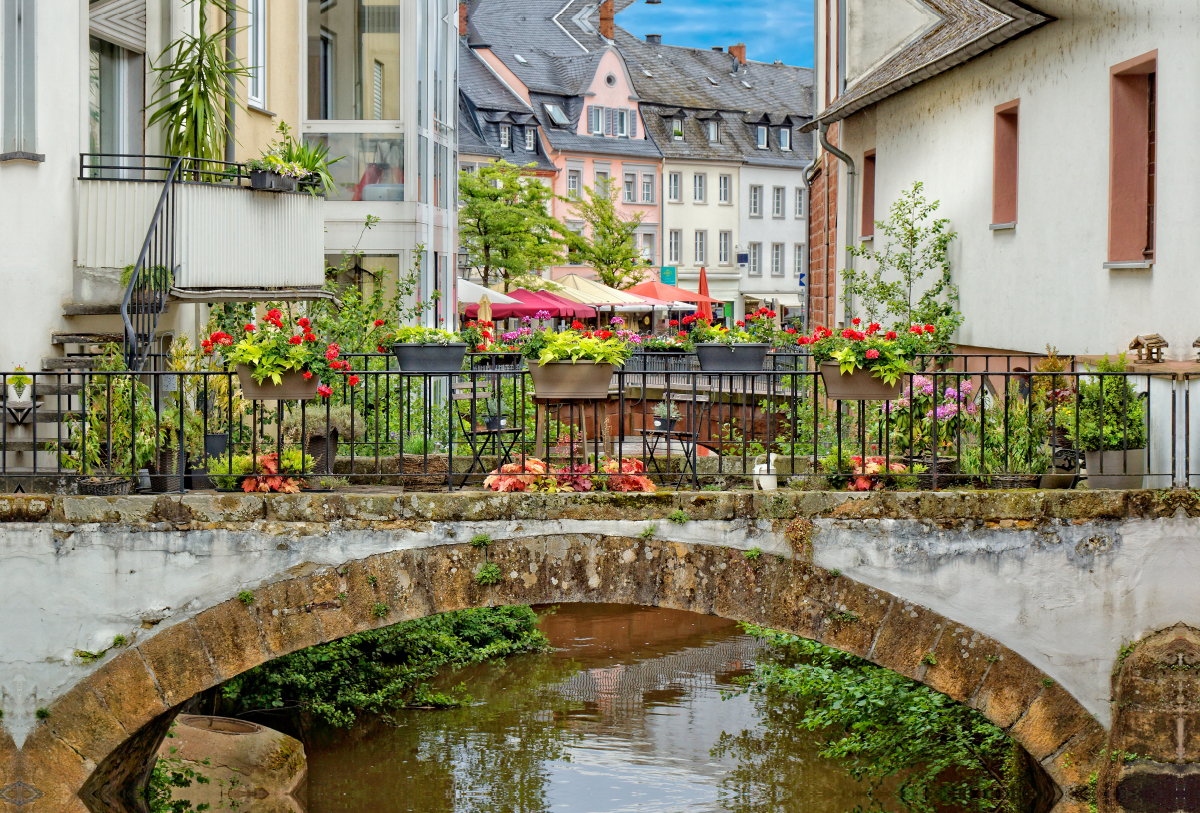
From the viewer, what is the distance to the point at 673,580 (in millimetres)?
7664

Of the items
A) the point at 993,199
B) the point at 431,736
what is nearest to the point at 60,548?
the point at 431,736

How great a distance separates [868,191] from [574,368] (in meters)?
10.0

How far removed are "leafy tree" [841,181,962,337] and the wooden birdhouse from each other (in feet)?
14.5

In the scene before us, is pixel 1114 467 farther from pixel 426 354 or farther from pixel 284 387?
pixel 284 387

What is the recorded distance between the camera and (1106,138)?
10195mm

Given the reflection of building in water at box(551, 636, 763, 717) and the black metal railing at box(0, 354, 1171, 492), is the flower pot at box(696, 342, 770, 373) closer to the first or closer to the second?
the black metal railing at box(0, 354, 1171, 492)

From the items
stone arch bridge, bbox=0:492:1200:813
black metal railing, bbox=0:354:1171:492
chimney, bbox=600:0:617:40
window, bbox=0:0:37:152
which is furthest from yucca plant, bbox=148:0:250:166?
chimney, bbox=600:0:617:40

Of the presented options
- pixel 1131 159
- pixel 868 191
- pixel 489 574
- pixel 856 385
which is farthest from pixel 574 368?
pixel 868 191

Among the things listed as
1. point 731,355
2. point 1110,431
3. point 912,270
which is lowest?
point 1110,431

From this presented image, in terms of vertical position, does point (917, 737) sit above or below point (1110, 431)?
below

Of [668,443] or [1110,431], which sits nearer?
[1110,431]

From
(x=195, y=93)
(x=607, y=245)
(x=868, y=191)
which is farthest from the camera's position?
(x=607, y=245)

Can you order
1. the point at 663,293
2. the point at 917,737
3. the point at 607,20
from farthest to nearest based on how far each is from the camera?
1. the point at 607,20
2. the point at 663,293
3. the point at 917,737

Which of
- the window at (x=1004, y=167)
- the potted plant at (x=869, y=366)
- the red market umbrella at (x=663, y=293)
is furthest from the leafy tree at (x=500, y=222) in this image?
the potted plant at (x=869, y=366)
